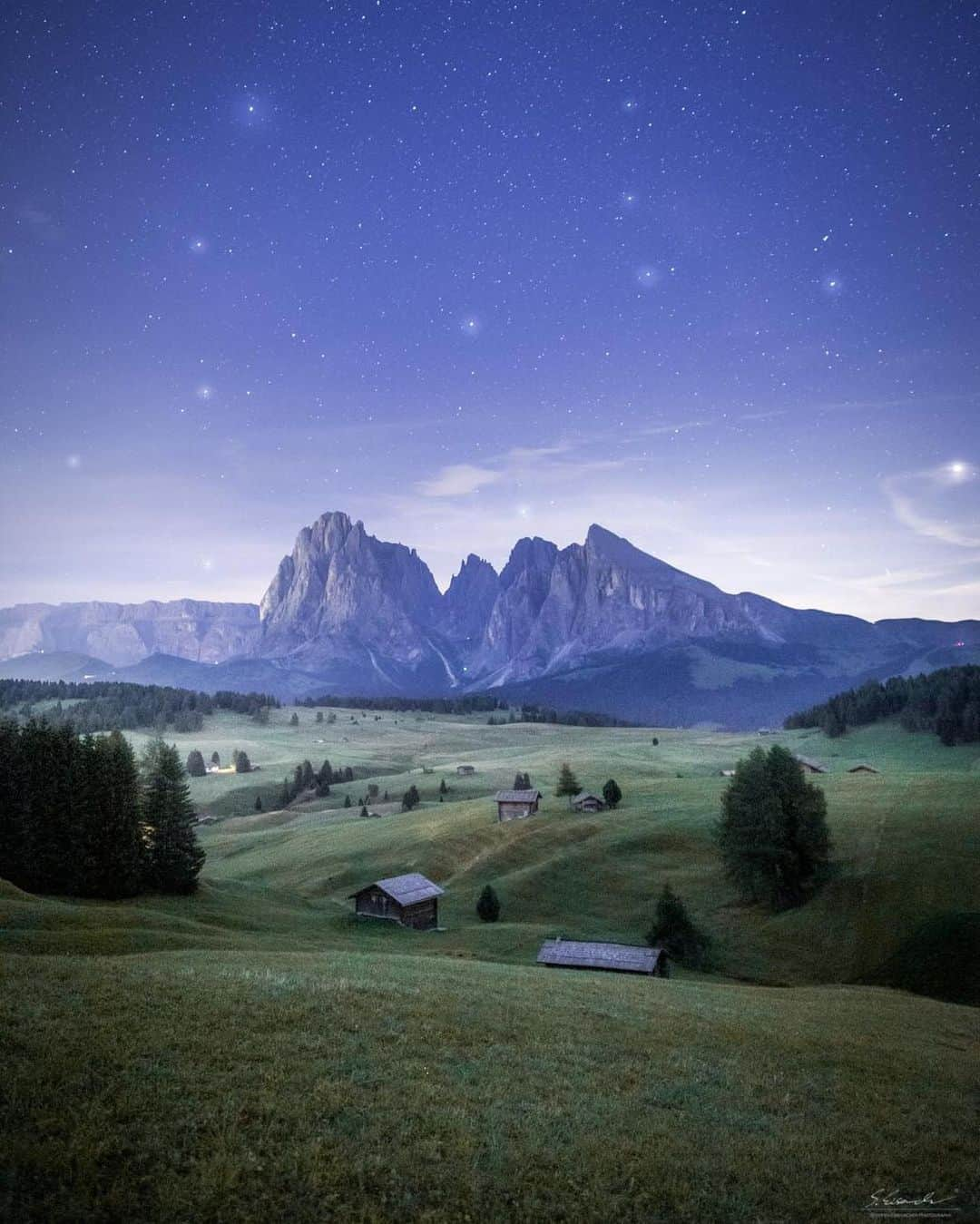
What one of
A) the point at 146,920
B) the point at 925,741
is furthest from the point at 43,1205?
the point at 925,741

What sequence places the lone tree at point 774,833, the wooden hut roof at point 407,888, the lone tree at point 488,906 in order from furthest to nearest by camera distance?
1. the lone tree at point 774,833
2. the lone tree at point 488,906
3. the wooden hut roof at point 407,888

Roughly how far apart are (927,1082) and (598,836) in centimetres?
6743

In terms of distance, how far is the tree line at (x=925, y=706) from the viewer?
148 meters

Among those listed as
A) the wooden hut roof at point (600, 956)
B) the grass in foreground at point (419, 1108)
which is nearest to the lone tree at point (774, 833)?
the wooden hut roof at point (600, 956)

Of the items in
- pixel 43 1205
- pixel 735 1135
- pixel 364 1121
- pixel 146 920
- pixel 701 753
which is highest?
pixel 43 1205

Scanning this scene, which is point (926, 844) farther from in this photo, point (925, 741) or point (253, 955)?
point (925, 741)

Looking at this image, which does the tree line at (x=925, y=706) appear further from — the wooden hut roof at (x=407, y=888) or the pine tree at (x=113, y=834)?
the pine tree at (x=113, y=834)

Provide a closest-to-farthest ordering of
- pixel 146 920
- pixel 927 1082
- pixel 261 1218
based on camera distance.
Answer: pixel 261 1218
pixel 927 1082
pixel 146 920

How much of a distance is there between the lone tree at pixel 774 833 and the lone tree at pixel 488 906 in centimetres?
2415

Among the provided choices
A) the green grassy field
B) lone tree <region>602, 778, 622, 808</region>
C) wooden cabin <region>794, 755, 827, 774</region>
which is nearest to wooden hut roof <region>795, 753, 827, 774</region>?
wooden cabin <region>794, 755, 827, 774</region>

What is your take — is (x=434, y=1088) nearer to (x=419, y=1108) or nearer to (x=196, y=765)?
(x=419, y=1108)

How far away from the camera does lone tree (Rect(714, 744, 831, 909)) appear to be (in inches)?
2655

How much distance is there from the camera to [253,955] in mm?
29922

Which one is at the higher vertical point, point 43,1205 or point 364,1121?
point 43,1205
